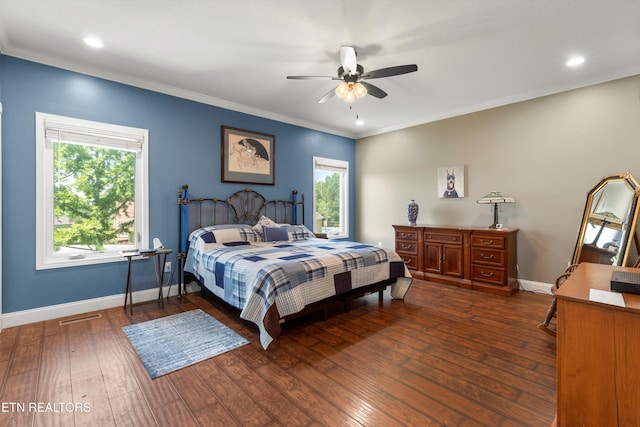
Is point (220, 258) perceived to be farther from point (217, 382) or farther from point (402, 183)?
point (402, 183)

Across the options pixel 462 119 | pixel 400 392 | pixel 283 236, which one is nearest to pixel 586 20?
pixel 462 119

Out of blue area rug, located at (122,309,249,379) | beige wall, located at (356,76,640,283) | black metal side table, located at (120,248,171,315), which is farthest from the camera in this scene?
beige wall, located at (356,76,640,283)

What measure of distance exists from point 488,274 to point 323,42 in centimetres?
370

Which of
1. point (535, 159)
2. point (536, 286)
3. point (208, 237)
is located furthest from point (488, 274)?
point (208, 237)

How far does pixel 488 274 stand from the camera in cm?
405

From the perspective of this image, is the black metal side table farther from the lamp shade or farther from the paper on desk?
the lamp shade

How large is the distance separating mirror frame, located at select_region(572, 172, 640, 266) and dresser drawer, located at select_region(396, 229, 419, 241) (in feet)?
6.62

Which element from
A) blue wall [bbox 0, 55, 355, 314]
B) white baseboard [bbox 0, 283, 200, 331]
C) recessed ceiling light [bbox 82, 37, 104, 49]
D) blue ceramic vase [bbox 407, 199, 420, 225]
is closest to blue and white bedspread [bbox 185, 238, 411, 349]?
white baseboard [bbox 0, 283, 200, 331]

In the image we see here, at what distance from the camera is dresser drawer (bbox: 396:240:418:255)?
4855 millimetres

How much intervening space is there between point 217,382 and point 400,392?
1249mm

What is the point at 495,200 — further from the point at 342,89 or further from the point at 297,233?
the point at 297,233

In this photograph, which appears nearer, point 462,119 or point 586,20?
point 586,20

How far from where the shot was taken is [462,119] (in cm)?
476

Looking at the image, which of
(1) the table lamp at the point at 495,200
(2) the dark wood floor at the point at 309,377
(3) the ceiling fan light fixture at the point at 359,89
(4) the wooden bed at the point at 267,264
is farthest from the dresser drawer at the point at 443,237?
(3) the ceiling fan light fixture at the point at 359,89
